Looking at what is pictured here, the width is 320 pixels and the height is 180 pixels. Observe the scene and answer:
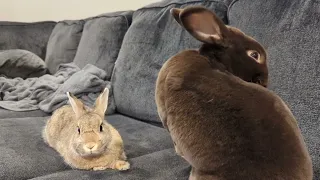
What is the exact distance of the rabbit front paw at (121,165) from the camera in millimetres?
1090

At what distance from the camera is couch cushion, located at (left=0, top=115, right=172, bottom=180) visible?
3.65ft

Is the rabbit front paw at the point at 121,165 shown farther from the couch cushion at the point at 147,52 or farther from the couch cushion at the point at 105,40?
the couch cushion at the point at 105,40

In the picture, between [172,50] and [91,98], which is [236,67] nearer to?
[172,50]

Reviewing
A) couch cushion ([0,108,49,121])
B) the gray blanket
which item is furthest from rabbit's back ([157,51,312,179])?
couch cushion ([0,108,49,121])

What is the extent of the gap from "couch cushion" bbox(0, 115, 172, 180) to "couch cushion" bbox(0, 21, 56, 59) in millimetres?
1455

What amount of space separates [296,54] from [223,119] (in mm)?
441

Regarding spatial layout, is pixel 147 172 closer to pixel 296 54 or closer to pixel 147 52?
pixel 296 54

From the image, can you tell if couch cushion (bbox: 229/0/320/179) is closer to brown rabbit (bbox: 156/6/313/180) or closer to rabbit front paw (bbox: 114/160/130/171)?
brown rabbit (bbox: 156/6/313/180)

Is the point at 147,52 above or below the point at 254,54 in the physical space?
below

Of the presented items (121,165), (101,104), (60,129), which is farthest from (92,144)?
(60,129)

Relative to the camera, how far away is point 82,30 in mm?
2684

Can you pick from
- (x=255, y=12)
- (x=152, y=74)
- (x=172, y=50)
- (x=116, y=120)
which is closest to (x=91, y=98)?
(x=116, y=120)

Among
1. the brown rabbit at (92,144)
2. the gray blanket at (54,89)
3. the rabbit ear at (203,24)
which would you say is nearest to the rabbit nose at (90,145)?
the brown rabbit at (92,144)

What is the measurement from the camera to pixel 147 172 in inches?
41.6
